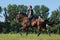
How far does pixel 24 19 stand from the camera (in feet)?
→ 74.5

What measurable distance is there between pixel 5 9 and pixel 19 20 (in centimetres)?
6988

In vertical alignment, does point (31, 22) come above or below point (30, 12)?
below

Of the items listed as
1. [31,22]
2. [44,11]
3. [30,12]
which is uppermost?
[30,12]

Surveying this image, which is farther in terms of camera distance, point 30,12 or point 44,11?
point 44,11

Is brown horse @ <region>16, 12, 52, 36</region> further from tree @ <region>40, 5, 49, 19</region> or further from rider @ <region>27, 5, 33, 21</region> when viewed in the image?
tree @ <region>40, 5, 49, 19</region>

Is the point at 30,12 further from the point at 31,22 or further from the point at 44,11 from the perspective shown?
the point at 44,11

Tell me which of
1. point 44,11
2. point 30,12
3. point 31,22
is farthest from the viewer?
point 44,11

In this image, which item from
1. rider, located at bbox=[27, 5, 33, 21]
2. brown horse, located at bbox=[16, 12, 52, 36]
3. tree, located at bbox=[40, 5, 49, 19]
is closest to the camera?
rider, located at bbox=[27, 5, 33, 21]

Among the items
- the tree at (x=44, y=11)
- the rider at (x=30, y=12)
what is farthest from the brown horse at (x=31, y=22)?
the tree at (x=44, y=11)

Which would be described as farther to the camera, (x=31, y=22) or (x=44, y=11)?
(x=44, y=11)

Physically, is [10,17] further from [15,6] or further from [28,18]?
[28,18]

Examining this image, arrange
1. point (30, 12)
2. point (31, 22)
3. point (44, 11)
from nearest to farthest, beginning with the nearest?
point (30, 12), point (31, 22), point (44, 11)

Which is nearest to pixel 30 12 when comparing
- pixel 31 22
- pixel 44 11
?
pixel 31 22

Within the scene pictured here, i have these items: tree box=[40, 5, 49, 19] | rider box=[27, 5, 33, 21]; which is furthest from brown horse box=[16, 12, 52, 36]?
tree box=[40, 5, 49, 19]
